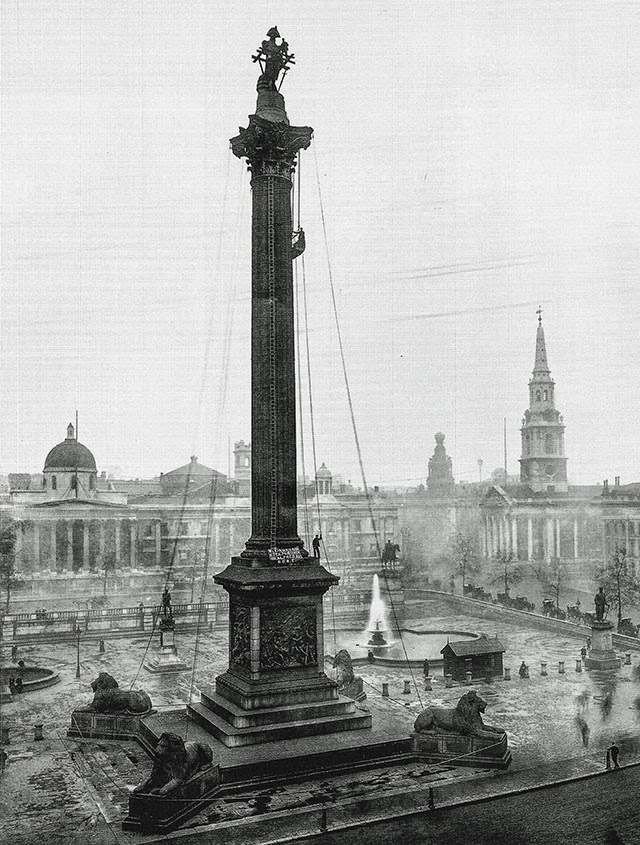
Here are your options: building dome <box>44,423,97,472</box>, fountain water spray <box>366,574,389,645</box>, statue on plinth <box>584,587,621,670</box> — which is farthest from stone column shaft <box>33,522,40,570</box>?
statue on plinth <box>584,587,621,670</box>

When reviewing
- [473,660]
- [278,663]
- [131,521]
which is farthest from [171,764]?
[131,521]

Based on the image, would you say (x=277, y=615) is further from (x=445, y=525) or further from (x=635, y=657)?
(x=445, y=525)

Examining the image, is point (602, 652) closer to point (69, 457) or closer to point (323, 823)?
point (323, 823)

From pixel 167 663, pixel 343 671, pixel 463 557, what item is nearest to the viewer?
pixel 343 671

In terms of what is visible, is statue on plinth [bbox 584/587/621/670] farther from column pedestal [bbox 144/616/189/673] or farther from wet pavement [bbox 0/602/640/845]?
column pedestal [bbox 144/616/189/673]

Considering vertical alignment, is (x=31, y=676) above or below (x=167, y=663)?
below

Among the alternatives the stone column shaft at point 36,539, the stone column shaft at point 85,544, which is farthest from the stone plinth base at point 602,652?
the stone column shaft at point 36,539
